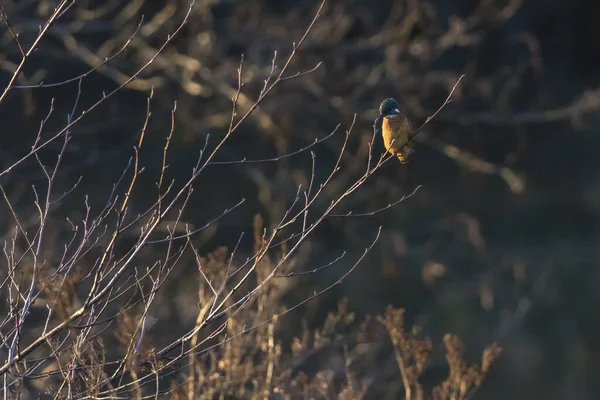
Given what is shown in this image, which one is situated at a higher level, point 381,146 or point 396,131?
point 396,131

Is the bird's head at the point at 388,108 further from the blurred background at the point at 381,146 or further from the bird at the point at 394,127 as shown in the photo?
the blurred background at the point at 381,146

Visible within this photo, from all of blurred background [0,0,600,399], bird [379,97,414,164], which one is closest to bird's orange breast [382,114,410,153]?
bird [379,97,414,164]

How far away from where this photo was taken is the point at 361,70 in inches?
254

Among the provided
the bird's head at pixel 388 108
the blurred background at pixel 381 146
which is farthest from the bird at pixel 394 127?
the blurred background at pixel 381 146

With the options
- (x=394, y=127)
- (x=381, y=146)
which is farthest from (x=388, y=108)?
(x=381, y=146)

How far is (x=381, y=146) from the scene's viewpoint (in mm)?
5520

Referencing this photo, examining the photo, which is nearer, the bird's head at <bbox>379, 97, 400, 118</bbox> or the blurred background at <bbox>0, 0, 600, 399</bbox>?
the bird's head at <bbox>379, 97, 400, 118</bbox>

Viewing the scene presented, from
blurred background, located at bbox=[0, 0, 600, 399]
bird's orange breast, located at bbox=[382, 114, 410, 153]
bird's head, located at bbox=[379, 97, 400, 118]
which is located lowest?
blurred background, located at bbox=[0, 0, 600, 399]

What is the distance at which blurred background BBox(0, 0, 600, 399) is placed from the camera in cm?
609

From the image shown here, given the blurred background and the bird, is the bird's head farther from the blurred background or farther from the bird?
the blurred background

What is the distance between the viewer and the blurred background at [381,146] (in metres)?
6.09

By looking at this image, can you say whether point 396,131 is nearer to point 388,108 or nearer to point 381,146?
point 388,108

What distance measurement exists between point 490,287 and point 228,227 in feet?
6.13

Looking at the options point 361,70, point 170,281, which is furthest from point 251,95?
point 170,281
